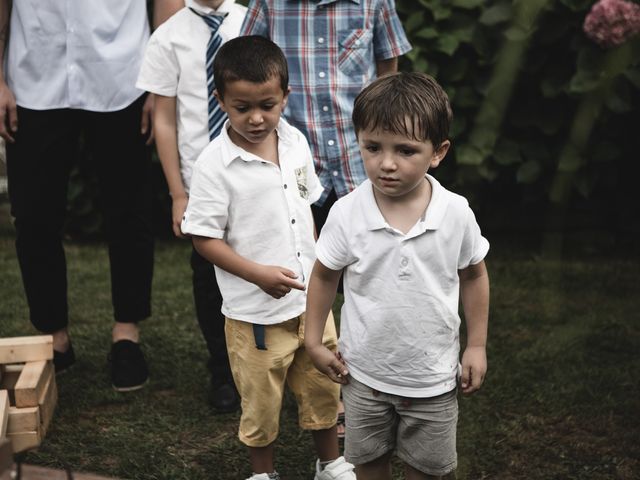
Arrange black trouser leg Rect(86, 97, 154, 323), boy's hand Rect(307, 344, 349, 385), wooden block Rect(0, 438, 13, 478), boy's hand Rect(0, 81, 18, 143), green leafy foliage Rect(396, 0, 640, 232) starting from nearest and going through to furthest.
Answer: wooden block Rect(0, 438, 13, 478)
boy's hand Rect(307, 344, 349, 385)
boy's hand Rect(0, 81, 18, 143)
black trouser leg Rect(86, 97, 154, 323)
green leafy foliage Rect(396, 0, 640, 232)

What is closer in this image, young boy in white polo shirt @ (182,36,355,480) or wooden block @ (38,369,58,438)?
young boy in white polo shirt @ (182,36,355,480)

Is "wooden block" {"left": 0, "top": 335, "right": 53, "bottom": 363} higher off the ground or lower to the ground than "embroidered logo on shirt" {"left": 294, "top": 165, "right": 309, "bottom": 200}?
lower

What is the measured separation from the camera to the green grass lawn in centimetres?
279

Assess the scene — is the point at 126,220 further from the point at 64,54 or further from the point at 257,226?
the point at 257,226

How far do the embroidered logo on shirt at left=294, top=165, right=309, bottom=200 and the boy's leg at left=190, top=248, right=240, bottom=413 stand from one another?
75 cm

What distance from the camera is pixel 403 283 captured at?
196 cm

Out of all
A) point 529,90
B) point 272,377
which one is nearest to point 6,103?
point 272,377

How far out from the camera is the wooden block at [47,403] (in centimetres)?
292

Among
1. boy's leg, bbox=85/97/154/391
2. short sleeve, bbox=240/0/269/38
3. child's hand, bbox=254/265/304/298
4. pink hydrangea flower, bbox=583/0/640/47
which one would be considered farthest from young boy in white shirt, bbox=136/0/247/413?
pink hydrangea flower, bbox=583/0/640/47

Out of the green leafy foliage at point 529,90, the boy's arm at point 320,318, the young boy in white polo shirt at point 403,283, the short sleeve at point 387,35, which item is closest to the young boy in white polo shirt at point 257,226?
the boy's arm at point 320,318

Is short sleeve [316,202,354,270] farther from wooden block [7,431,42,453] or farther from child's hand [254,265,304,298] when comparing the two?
wooden block [7,431,42,453]

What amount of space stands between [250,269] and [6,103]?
50.3 inches

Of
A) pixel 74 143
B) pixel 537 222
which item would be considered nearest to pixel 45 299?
pixel 74 143

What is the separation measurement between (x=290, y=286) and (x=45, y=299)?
1.45 m
